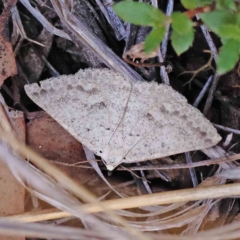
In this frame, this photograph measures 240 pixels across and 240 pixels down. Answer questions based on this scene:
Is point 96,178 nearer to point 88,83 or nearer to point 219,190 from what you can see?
point 88,83

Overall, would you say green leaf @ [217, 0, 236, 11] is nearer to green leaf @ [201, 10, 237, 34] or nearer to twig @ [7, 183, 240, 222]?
green leaf @ [201, 10, 237, 34]

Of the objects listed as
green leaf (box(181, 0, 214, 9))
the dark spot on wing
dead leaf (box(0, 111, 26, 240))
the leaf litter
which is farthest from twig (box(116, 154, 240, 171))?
green leaf (box(181, 0, 214, 9))

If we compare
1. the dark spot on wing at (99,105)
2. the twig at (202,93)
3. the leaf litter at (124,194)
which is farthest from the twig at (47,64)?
the twig at (202,93)

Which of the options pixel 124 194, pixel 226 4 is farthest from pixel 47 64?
pixel 226 4

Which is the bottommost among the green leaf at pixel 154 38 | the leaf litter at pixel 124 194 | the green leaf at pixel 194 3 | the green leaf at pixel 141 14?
the leaf litter at pixel 124 194

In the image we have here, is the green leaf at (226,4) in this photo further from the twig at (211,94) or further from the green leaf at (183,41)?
the twig at (211,94)

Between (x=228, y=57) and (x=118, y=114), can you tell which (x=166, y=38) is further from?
(x=228, y=57)
